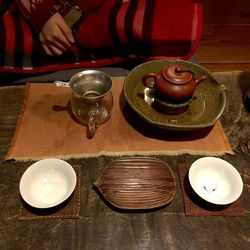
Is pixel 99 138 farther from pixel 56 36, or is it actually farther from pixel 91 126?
pixel 56 36

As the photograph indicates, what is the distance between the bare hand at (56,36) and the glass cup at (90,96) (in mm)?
299

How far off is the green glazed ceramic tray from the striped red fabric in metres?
0.16

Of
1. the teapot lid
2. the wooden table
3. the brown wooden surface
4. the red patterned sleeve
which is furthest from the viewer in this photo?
the brown wooden surface

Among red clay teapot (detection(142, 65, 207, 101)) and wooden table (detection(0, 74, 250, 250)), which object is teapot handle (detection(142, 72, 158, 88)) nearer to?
red clay teapot (detection(142, 65, 207, 101))

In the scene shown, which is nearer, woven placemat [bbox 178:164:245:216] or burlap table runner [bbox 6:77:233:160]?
woven placemat [bbox 178:164:245:216]

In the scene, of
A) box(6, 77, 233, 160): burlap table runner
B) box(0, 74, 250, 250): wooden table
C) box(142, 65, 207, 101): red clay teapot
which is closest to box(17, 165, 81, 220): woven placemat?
box(0, 74, 250, 250): wooden table

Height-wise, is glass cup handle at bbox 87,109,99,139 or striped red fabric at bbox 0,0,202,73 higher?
striped red fabric at bbox 0,0,202,73

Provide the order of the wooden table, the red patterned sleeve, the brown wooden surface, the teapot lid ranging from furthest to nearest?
the brown wooden surface → the red patterned sleeve → the teapot lid → the wooden table

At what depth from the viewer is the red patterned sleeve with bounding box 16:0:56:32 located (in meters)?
1.12

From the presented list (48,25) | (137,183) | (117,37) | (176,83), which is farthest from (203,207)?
(48,25)

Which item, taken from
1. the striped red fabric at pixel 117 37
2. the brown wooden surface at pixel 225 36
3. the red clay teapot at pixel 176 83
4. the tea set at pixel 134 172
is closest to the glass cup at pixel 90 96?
the tea set at pixel 134 172

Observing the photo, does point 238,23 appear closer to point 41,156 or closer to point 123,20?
point 123,20

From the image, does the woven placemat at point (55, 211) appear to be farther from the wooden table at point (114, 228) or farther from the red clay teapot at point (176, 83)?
the red clay teapot at point (176, 83)

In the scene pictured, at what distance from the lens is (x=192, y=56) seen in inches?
47.7
